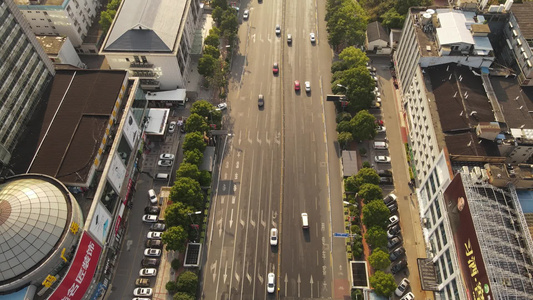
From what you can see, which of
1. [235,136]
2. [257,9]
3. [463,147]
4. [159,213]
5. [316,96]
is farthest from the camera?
[257,9]

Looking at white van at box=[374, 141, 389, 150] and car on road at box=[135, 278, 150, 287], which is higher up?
white van at box=[374, 141, 389, 150]

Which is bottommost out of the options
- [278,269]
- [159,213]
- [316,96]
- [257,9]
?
[278,269]

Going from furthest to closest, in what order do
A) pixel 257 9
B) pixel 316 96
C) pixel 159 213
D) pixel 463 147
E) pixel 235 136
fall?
pixel 257 9 < pixel 316 96 < pixel 235 136 < pixel 159 213 < pixel 463 147

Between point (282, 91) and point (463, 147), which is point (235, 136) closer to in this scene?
point (282, 91)

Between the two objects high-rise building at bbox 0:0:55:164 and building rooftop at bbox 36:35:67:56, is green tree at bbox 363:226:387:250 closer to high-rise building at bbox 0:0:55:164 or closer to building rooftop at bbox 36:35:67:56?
high-rise building at bbox 0:0:55:164

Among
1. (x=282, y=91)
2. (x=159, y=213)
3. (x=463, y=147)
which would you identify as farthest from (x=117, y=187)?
(x=463, y=147)

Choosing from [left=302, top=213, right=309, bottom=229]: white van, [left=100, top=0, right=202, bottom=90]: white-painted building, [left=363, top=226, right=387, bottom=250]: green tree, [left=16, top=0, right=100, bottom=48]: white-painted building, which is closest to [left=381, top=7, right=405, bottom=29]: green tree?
[left=100, top=0, right=202, bottom=90]: white-painted building
